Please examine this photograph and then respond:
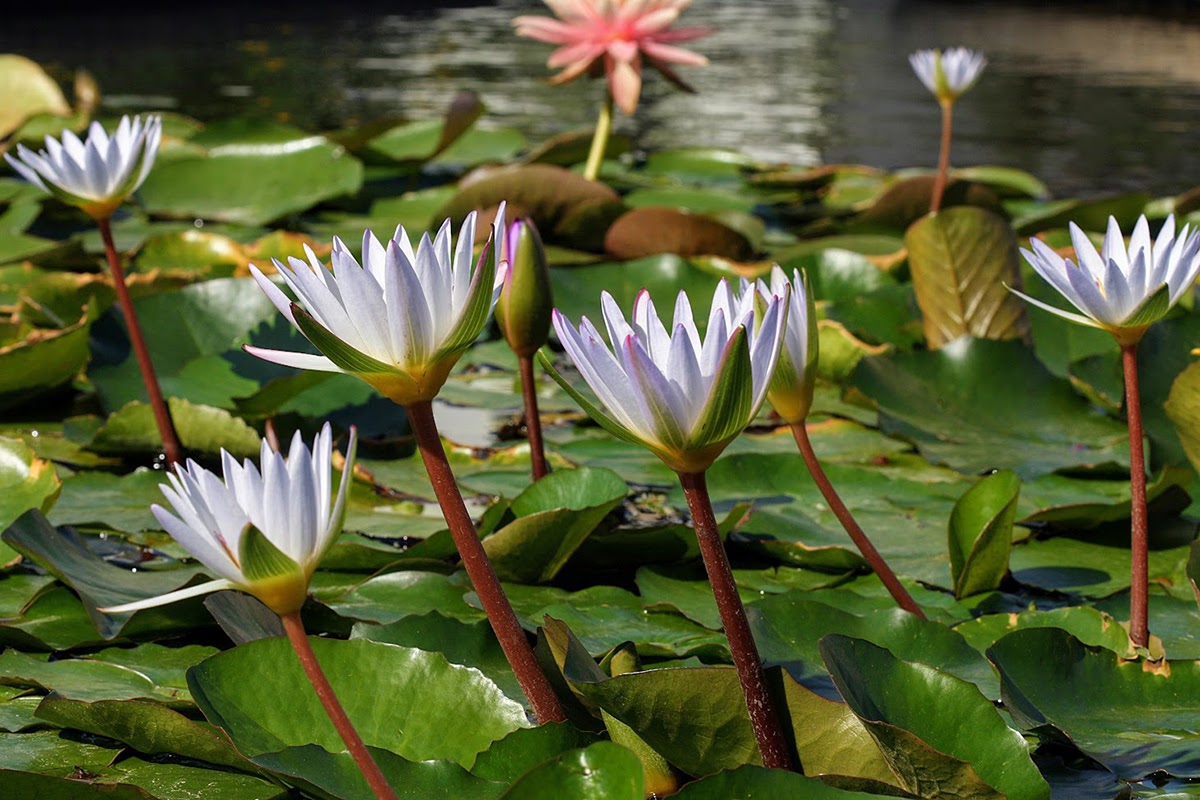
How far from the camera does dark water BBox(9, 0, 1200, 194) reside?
4.50m

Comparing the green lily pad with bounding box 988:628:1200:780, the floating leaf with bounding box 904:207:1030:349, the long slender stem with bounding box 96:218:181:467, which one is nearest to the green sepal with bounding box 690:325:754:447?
the green lily pad with bounding box 988:628:1200:780

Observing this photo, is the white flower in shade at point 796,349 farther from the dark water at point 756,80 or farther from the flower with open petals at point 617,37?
the dark water at point 756,80

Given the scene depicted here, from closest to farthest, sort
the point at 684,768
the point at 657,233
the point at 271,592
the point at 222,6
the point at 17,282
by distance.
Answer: the point at 271,592 < the point at 684,768 < the point at 17,282 < the point at 657,233 < the point at 222,6

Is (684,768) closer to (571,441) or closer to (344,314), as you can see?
(344,314)

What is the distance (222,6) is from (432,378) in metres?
9.87

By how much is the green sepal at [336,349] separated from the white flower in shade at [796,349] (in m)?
0.26

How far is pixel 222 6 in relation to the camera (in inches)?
376

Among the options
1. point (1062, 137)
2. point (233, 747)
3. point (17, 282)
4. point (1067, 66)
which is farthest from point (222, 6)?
point (233, 747)

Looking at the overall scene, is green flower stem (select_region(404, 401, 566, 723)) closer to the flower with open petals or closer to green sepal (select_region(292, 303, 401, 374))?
green sepal (select_region(292, 303, 401, 374))

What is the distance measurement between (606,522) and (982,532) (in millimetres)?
369

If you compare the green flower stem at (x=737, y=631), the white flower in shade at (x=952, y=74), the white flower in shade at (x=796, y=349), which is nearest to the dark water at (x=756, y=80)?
the white flower in shade at (x=952, y=74)

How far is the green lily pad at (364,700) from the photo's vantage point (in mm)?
771

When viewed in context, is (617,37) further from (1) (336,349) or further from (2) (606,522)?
(1) (336,349)

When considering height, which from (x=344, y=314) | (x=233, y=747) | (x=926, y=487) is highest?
(x=344, y=314)
